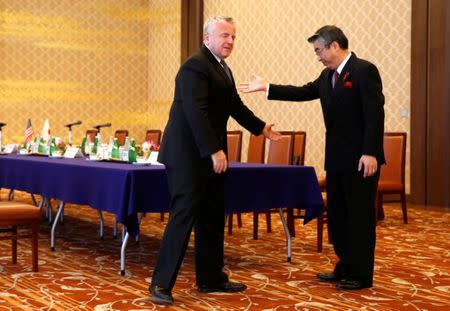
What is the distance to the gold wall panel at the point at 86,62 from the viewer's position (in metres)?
11.5

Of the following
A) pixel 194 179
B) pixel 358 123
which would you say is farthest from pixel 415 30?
pixel 194 179

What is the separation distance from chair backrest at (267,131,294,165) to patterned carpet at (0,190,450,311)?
2.11 feet

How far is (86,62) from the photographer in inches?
481

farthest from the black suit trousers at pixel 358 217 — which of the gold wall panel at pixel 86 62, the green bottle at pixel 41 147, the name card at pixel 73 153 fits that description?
the gold wall panel at pixel 86 62

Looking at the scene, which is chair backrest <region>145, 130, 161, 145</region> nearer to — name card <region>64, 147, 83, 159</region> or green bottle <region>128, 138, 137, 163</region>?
name card <region>64, 147, 83, 159</region>

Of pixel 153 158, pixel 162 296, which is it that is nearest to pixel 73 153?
pixel 153 158

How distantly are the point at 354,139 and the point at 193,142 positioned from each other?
0.90m

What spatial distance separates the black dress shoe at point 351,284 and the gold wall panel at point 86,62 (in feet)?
29.1

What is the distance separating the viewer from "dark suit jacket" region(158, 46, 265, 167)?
3229mm

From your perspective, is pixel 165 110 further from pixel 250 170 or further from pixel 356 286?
pixel 356 286

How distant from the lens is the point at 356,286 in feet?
12.0

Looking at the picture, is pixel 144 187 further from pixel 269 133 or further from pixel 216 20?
pixel 216 20

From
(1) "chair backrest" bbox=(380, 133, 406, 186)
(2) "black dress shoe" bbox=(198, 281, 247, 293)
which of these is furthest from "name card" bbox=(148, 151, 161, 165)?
(1) "chair backrest" bbox=(380, 133, 406, 186)

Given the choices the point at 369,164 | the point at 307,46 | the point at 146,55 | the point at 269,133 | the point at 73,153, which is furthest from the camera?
the point at 146,55
